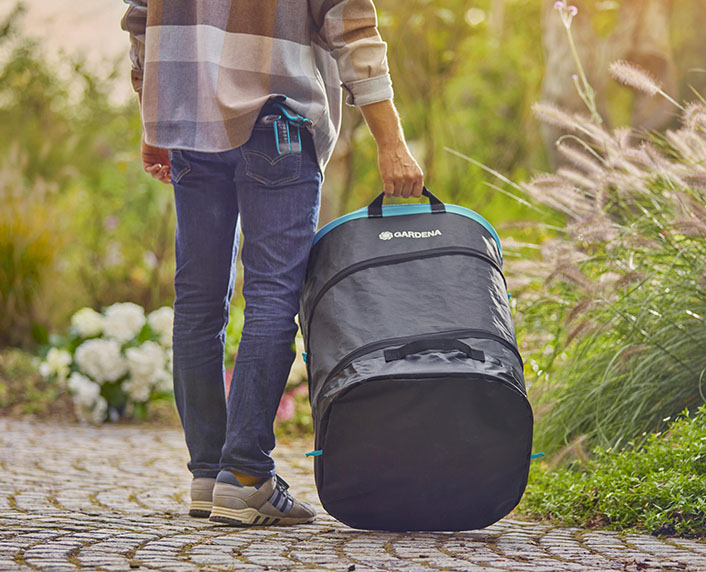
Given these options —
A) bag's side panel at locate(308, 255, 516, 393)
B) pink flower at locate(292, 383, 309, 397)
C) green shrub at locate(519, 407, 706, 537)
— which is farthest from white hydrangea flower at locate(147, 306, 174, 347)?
bag's side panel at locate(308, 255, 516, 393)

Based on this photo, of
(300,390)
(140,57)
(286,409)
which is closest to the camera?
(140,57)

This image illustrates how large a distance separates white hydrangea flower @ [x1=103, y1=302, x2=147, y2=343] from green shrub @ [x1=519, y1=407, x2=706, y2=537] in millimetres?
2793

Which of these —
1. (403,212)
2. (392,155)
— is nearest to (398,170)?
(392,155)

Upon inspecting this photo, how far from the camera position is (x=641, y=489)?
2490 millimetres

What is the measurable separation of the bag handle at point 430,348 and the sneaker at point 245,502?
47 cm

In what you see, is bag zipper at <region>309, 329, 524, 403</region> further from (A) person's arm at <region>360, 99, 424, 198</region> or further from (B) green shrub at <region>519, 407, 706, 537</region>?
(B) green shrub at <region>519, 407, 706, 537</region>

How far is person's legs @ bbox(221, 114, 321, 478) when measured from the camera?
2.25 metres

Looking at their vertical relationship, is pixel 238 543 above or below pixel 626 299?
below

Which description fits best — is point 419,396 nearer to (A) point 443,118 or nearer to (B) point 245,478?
(B) point 245,478

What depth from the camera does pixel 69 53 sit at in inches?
412

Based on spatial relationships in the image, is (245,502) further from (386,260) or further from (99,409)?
(99,409)

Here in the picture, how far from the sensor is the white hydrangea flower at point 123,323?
5074 mm

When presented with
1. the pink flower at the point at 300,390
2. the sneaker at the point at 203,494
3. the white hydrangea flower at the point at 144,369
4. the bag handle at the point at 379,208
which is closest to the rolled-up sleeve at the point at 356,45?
the bag handle at the point at 379,208

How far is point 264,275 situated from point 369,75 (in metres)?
0.53
